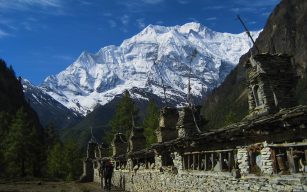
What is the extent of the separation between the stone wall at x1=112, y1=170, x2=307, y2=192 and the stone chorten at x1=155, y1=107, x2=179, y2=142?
6.69ft

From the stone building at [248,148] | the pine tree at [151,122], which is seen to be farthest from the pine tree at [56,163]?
the stone building at [248,148]

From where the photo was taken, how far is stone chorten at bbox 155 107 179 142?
2292 cm

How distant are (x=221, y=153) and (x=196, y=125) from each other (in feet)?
13.9

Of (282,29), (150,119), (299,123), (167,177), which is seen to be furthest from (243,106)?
(299,123)

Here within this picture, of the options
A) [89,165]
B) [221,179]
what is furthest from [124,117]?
[221,179]

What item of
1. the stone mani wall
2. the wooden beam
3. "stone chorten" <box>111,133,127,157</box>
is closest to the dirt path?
"stone chorten" <box>111,133,127,157</box>

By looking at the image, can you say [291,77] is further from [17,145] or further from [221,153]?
[17,145]

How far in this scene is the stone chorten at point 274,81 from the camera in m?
17.9

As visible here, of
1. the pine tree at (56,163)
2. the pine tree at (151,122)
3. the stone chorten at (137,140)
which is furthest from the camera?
the pine tree at (56,163)

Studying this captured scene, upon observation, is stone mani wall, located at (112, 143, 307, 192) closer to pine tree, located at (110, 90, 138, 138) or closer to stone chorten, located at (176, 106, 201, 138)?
stone chorten, located at (176, 106, 201, 138)

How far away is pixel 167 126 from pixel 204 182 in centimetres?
719

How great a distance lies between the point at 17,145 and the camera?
2031 inches

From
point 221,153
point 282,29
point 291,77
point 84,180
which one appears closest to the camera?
point 221,153

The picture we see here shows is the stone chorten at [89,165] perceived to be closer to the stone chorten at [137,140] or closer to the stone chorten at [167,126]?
the stone chorten at [137,140]
